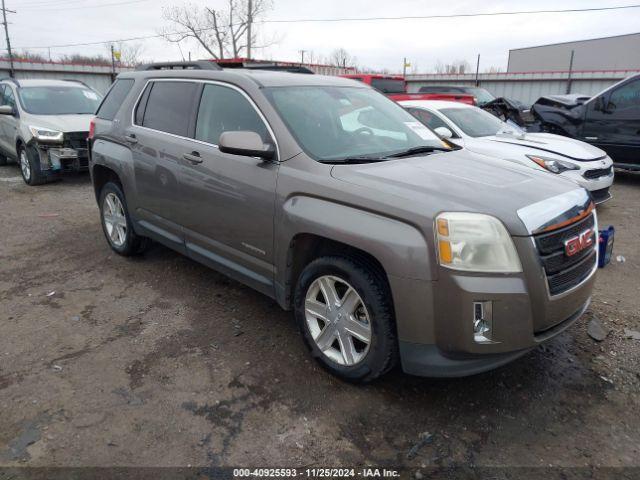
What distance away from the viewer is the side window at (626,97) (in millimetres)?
8375

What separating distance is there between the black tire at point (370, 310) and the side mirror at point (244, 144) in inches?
30.9

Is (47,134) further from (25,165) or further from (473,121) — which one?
(473,121)

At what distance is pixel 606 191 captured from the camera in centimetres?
679

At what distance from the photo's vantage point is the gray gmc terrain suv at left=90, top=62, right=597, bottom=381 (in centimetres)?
245

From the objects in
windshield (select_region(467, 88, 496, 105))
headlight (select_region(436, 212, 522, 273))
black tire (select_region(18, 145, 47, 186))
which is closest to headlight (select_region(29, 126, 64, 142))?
black tire (select_region(18, 145, 47, 186))

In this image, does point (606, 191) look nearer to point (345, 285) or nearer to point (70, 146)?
point (345, 285)

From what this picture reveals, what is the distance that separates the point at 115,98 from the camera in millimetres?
4949

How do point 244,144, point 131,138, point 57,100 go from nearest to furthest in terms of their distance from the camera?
point 244,144
point 131,138
point 57,100

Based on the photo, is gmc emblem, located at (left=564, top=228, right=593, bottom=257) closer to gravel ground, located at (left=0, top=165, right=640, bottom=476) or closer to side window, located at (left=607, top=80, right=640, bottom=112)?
gravel ground, located at (left=0, top=165, right=640, bottom=476)

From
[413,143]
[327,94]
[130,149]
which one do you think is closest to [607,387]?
[413,143]

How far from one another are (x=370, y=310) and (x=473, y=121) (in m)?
6.15

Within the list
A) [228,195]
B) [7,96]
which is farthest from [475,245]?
[7,96]

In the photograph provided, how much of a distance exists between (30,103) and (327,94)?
7710mm

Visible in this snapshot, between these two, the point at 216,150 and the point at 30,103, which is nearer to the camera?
the point at 216,150
